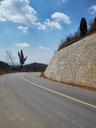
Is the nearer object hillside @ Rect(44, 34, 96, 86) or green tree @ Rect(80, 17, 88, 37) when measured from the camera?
hillside @ Rect(44, 34, 96, 86)

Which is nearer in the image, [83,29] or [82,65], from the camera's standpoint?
[82,65]

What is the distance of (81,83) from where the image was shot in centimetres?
2620

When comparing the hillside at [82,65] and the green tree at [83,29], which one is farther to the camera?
the green tree at [83,29]

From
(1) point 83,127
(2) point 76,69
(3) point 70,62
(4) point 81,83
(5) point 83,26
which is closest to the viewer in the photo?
(1) point 83,127

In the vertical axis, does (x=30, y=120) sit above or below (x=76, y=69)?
below

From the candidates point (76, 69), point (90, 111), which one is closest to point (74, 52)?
point (76, 69)

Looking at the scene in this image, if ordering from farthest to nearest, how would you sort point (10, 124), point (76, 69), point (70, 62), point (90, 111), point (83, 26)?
point (83, 26)
point (70, 62)
point (76, 69)
point (90, 111)
point (10, 124)

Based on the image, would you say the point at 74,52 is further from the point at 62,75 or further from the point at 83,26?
the point at 83,26

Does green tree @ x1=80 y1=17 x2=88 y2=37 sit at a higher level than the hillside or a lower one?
higher

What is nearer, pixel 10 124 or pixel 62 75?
pixel 10 124

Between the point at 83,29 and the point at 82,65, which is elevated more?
the point at 83,29

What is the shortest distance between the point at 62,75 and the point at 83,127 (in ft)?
87.2

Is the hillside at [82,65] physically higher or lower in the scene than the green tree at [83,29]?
lower

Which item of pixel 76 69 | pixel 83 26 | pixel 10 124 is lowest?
pixel 10 124
